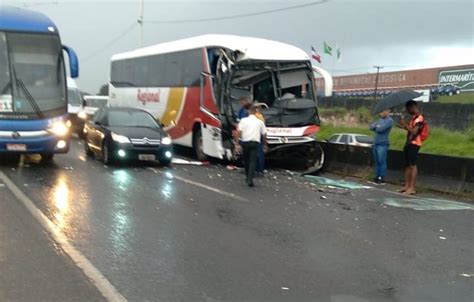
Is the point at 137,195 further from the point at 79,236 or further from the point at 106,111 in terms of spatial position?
the point at 106,111

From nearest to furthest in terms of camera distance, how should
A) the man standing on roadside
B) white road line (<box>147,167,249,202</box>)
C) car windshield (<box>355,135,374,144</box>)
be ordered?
white road line (<box>147,167,249,202</box>) → the man standing on roadside → car windshield (<box>355,135,374,144</box>)

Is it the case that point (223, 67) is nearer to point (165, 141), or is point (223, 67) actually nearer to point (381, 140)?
point (165, 141)

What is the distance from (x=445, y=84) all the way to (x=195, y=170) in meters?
41.4

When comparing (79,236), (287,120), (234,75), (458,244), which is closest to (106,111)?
(234,75)

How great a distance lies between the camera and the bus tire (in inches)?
684

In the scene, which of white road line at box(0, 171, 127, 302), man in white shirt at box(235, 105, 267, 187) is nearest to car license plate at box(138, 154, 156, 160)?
man in white shirt at box(235, 105, 267, 187)

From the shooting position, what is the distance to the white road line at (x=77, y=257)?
17.0 ft

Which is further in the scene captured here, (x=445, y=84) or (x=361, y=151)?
(x=445, y=84)

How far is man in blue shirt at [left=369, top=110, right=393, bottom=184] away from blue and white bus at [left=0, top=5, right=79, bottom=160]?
7402 mm

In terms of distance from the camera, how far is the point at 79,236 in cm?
725

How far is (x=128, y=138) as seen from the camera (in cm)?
1478

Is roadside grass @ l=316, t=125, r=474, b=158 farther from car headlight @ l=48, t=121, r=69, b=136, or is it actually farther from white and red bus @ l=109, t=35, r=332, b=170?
car headlight @ l=48, t=121, r=69, b=136

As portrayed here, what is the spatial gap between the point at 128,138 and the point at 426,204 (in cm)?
751

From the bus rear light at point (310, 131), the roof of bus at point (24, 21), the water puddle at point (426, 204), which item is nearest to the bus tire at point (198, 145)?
the bus rear light at point (310, 131)
